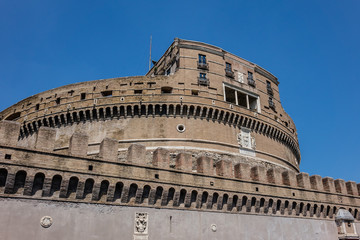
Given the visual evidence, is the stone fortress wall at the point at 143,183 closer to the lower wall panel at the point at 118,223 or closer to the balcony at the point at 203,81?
the lower wall panel at the point at 118,223

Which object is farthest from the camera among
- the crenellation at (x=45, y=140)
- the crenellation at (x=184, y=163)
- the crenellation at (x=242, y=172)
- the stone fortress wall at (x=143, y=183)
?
the crenellation at (x=242, y=172)

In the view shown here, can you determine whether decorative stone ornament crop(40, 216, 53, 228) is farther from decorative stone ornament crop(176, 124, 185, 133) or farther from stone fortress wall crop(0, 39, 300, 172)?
decorative stone ornament crop(176, 124, 185, 133)

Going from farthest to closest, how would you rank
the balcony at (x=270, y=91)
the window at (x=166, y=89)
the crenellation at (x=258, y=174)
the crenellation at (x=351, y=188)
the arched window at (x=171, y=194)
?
1. the balcony at (x=270, y=91)
2. the window at (x=166, y=89)
3. the crenellation at (x=351, y=188)
4. the crenellation at (x=258, y=174)
5. the arched window at (x=171, y=194)

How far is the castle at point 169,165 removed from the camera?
11.4 m

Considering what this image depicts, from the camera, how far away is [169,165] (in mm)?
15398

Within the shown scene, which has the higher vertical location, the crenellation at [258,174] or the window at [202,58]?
the window at [202,58]

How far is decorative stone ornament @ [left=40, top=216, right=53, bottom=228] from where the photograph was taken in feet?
35.9

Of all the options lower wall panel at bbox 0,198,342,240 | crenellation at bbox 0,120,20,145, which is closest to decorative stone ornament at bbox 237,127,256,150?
lower wall panel at bbox 0,198,342,240

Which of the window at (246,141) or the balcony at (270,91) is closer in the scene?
the window at (246,141)

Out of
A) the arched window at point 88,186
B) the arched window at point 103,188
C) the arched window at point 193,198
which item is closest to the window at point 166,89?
the arched window at point 193,198

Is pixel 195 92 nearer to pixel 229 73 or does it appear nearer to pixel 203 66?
pixel 203 66

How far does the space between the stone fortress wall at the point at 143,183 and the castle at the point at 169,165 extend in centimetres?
4

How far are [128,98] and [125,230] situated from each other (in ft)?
52.1

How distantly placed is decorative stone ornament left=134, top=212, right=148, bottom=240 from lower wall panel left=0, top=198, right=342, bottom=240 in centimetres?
6
